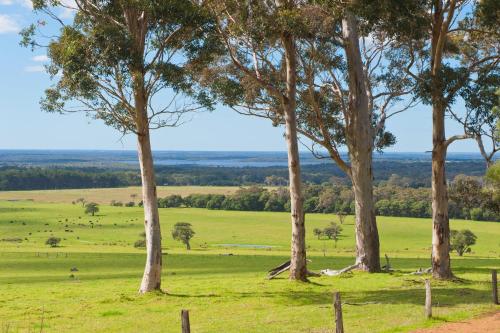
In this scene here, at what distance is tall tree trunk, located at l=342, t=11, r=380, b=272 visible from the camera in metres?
32.2

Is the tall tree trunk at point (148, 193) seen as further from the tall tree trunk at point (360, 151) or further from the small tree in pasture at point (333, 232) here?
the small tree in pasture at point (333, 232)

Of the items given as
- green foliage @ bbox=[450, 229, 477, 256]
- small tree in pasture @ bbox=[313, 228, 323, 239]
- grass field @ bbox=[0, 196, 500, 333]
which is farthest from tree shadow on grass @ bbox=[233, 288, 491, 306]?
small tree in pasture @ bbox=[313, 228, 323, 239]

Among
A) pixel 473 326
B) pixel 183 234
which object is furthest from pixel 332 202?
pixel 473 326

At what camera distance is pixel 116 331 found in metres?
Result: 19.3

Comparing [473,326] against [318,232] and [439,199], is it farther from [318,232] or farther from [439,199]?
[318,232]

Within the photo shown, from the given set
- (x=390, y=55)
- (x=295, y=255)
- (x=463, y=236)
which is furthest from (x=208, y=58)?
(x=463, y=236)

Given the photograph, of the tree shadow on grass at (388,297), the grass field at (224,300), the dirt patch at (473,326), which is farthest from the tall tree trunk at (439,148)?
the dirt patch at (473,326)

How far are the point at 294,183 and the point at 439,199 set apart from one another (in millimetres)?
5833

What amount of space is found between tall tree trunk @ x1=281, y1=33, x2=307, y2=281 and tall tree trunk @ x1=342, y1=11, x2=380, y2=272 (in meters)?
4.58

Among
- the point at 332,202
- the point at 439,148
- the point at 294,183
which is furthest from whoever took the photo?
the point at 332,202

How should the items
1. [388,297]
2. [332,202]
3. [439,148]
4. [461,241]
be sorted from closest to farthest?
[388,297] → [439,148] → [461,241] → [332,202]

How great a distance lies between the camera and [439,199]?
92.3ft

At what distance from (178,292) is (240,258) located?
112ft

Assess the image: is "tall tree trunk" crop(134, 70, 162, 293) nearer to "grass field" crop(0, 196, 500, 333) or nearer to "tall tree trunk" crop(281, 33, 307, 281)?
"grass field" crop(0, 196, 500, 333)
